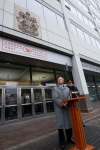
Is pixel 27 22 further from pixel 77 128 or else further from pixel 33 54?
pixel 77 128

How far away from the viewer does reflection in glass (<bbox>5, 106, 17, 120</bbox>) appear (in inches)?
300

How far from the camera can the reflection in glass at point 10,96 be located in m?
7.90

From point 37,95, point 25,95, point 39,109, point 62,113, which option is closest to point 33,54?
point 25,95

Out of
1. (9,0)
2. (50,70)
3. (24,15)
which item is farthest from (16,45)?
(50,70)

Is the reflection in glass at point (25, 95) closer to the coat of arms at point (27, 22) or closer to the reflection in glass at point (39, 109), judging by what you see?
the reflection in glass at point (39, 109)

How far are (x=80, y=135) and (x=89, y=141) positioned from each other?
1029 mm

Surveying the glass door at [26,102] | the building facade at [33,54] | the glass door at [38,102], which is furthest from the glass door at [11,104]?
the glass door at [38,102]

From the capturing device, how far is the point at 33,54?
7.50 meters

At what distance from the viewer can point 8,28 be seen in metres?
6.50

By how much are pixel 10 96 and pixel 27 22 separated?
4.61 meters

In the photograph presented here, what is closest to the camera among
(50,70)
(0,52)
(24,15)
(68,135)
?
(68,135)

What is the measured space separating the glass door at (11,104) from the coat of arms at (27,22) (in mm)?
3728

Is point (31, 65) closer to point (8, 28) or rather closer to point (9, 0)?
point (8, 28)

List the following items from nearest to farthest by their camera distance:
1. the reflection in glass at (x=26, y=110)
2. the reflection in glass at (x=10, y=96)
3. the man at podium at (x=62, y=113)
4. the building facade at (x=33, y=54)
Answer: the man at podium at (x=62, y=113), the building facade at (x=33, y=54), the reflection in glass at (x=10, y=96), the reflection in glass at (x=26, y=110)
